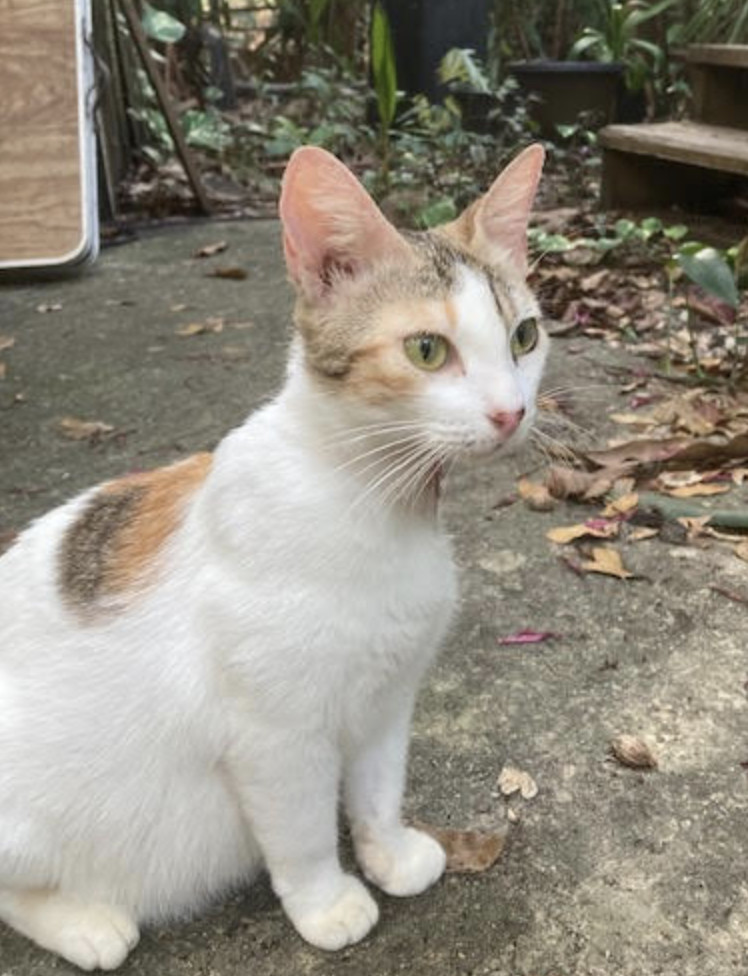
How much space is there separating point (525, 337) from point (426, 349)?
0.67ft

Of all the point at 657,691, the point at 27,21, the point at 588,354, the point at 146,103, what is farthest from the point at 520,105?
the point at 657,691

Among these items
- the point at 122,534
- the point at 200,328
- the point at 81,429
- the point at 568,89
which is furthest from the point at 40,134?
the point at 568,89

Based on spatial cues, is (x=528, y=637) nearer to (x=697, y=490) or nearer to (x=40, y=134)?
(x=697, y=490)

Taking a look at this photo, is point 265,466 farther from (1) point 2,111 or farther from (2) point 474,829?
(1) point 2,111

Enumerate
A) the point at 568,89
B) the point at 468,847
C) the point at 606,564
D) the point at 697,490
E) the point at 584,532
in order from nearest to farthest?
the point at 468,847 → the point at 606,564 → the point at 584,532 → the point at 697,490 → the point at 568,89

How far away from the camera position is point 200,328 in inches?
166

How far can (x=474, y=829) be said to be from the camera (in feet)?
5.86

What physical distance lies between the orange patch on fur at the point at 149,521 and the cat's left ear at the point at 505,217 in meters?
0.50

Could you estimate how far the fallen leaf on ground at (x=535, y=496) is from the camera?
2783 millimetres

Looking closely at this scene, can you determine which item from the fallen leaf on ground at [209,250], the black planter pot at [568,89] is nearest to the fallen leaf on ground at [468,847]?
the fallen leaf on ground at [209,250]

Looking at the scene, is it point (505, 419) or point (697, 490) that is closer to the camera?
point (505, 419)

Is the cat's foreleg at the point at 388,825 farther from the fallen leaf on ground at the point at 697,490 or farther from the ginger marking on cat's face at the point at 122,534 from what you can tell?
the fallen leaf on ground at the point at 697,490

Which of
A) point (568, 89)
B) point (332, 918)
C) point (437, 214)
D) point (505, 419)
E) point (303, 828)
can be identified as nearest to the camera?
point (505, 419)

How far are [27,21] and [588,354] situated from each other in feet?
6.87
